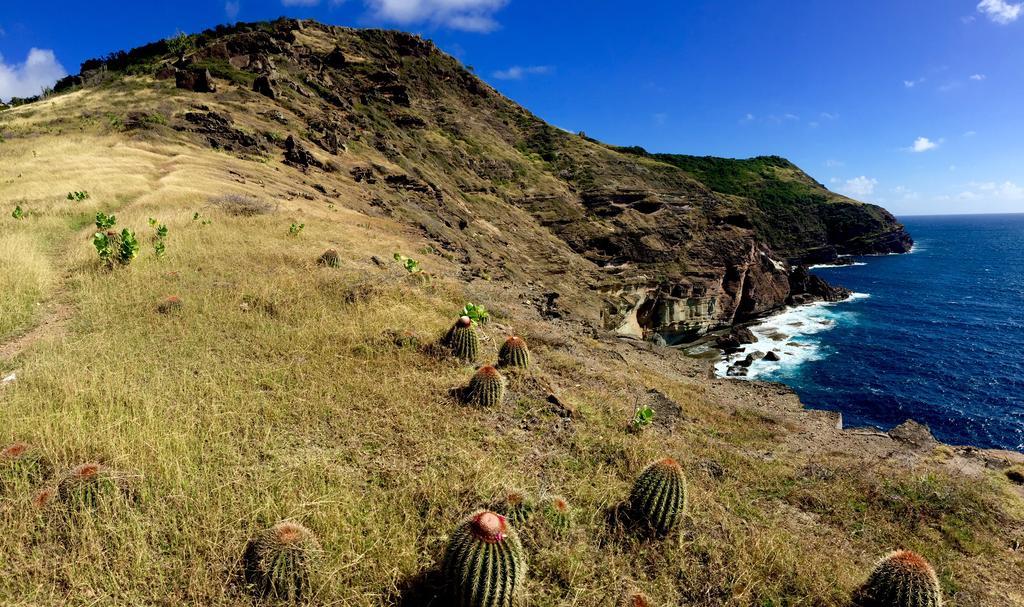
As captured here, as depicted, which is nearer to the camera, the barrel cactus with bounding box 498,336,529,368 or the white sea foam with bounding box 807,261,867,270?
the barrel cactus with bounding box 498,336,529,368

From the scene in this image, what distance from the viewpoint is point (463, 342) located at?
30.1 ft

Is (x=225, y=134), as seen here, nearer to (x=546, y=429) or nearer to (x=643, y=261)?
(x=546, y=429)

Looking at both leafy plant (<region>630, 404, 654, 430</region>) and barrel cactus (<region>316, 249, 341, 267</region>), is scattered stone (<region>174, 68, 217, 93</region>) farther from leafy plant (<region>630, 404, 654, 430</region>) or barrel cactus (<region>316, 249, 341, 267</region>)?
leafy plant (<region>630, 404, 654, 430</region>)

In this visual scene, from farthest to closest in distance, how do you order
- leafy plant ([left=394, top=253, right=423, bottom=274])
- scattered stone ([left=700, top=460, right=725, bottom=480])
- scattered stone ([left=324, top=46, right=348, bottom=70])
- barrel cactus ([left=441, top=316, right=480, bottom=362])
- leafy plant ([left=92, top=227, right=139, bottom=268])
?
scattered stone ([left=324, top=46, right=348, bottom=70])
leafy plant ([left=394, top=253, right=423, bottom=274])
leafy plant ([left=92, top=227, right=139, bottom=268])
barrel cactus ([left=441, top=316, right=480, bottom=362])
scattered stone ([left=700, top=460, right=725, bottom=480])

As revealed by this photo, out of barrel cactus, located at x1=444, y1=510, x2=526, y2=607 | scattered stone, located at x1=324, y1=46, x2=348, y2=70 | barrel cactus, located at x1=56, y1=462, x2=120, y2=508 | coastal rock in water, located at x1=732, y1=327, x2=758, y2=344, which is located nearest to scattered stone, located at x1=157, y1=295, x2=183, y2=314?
barrel cactus, located at x1=56, y1=462, x2=120, y2=508

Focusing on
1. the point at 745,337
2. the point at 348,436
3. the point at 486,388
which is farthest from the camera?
the point at 745,337

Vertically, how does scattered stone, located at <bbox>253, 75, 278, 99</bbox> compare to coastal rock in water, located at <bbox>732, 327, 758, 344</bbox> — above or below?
above

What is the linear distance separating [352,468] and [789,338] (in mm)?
48080

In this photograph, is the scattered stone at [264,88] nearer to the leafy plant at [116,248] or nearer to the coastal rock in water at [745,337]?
the leafy plant at [116,248]

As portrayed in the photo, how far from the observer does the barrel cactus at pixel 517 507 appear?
4898 millimetres

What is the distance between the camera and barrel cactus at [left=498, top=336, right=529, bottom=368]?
9172 mm

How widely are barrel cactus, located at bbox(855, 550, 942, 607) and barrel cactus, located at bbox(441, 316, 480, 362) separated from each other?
21.6ft

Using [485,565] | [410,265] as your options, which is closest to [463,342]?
[410,265]

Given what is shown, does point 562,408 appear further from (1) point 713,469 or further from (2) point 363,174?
(2) point 363,174
